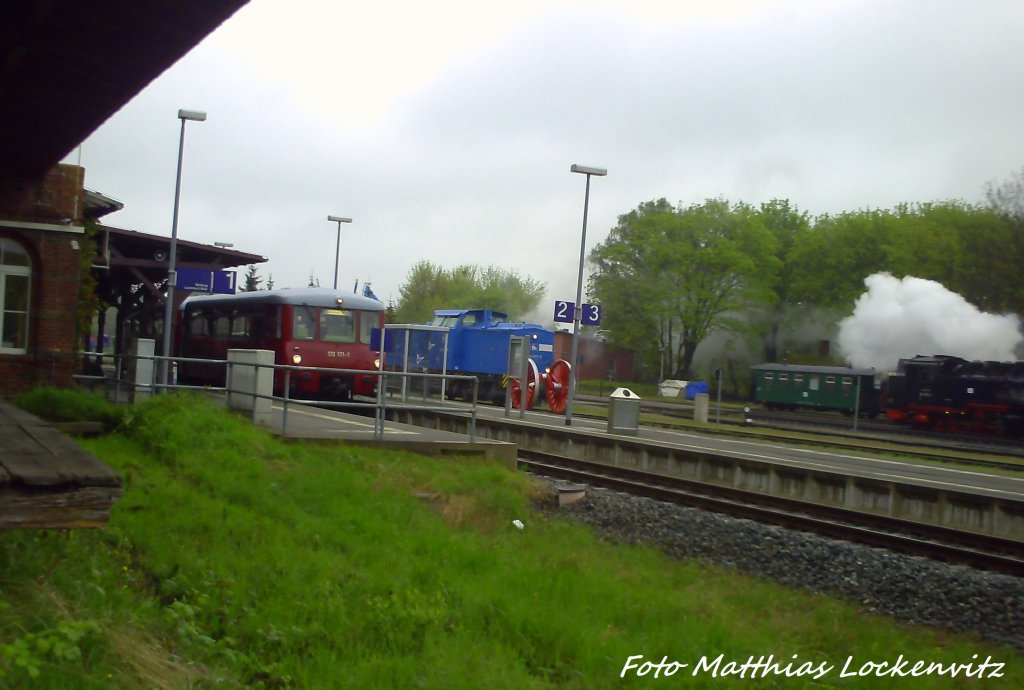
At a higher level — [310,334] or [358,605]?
[310,334]

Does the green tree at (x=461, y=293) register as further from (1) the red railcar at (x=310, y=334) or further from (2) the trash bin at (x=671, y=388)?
(1) the red railcar at (x=310, y=334)

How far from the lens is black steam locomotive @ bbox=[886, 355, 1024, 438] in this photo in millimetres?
34219

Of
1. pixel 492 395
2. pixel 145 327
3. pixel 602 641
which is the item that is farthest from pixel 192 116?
pixel 602 641

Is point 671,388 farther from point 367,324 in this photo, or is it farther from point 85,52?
point 85,52

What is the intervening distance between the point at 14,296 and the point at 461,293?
46.1m

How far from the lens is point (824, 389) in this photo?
140 ft

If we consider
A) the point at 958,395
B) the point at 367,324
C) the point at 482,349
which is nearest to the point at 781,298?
the point at 958,395

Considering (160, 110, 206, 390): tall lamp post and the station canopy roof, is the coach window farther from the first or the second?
the station canopy roof

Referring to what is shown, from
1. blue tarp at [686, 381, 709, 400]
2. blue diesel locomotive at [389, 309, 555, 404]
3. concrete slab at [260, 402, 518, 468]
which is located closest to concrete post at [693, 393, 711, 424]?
blue diesel locomotive at [389, 309, 555, 404]

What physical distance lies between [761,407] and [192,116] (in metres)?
32.8

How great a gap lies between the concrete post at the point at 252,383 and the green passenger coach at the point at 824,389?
1227 inches

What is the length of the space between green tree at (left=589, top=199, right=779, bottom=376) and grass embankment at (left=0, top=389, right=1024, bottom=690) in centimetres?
4397

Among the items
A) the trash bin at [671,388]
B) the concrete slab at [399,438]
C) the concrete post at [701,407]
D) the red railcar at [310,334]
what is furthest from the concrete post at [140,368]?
the trash bin at [671,388]

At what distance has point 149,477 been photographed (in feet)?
31.2
